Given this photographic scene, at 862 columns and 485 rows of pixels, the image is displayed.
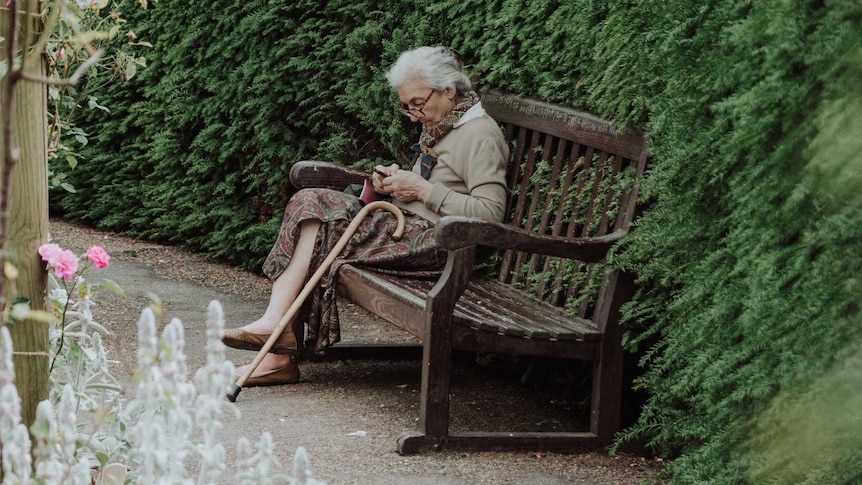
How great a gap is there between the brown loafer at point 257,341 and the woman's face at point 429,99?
1.06 meters

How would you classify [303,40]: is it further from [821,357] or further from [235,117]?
[821,357]

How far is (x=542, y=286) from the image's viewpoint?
436cm

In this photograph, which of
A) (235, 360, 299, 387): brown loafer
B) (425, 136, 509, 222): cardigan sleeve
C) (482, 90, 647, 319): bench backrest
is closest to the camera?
(482, 90, 647, 319): bench backrest

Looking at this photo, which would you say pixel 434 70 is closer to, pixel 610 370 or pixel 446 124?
pixel 446 124

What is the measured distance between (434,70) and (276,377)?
1440mm

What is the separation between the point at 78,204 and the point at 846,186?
24.2 feet

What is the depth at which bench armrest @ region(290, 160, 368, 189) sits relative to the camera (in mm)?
5055

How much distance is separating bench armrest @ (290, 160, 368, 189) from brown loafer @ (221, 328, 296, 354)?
0.79 m

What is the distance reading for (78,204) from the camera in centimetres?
880

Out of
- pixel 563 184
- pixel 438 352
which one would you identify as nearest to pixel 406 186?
pixel 563 184

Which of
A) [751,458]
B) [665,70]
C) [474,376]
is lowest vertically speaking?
[474,376]

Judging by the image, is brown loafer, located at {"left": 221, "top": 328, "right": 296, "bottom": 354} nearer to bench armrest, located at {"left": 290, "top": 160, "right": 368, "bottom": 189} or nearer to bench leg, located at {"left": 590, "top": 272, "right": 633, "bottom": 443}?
bench armrest, located at {"left": 290, "top": 160, "right": 368, "bottom": 189}

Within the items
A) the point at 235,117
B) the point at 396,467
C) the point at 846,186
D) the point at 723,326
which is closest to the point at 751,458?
the point at 723,326

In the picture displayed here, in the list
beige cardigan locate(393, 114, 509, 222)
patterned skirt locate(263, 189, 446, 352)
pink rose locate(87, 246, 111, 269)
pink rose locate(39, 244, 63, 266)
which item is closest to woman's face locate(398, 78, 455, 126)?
beige cardigan locate(393, 114, 509, 222)
